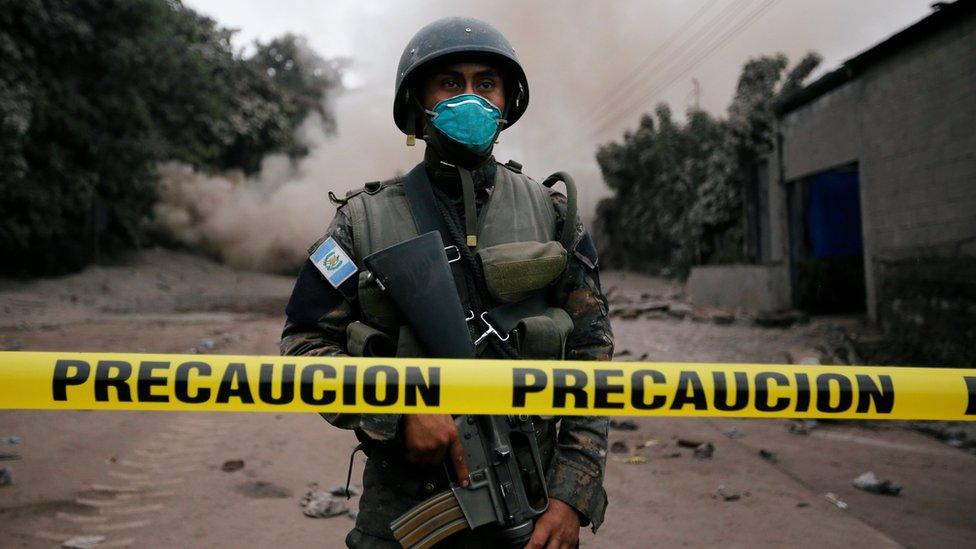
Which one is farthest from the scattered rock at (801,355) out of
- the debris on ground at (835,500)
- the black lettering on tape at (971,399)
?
the black lettering on tape at (971,399)

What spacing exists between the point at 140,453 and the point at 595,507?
3.72 m

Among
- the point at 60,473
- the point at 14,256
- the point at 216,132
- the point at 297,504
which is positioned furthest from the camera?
the point at 216,132

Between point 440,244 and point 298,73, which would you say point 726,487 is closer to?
point 440,244

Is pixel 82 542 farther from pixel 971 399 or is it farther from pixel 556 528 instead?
pixel 971 399

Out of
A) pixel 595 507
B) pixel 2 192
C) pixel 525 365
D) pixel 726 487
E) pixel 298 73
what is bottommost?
pixel 726 487

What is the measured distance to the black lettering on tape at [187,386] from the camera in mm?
1312

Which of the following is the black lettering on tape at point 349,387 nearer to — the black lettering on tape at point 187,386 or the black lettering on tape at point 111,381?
the black lettering on tape at point 187,386

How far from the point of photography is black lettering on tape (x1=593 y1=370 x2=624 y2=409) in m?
1.34

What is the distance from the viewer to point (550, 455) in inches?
64.1

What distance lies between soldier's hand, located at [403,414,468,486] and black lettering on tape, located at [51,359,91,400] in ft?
2.02

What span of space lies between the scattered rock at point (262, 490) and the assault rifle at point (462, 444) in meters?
2.58

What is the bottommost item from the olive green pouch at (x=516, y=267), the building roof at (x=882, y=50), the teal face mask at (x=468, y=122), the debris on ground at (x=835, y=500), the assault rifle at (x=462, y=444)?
the debris on ground at (x=835, y=500)

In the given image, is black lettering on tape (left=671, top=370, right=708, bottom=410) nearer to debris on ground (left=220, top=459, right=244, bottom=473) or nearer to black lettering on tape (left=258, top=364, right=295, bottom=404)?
black lettering on tape (left=258, top=364, right=295, bottom=404)

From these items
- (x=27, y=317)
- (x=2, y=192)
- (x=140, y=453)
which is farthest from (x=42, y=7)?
(x=140, y=453)
